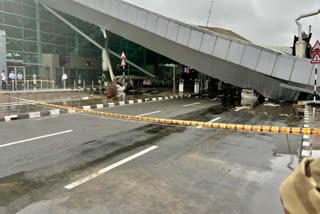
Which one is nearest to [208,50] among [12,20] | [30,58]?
[30,58]

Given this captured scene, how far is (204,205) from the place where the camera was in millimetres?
4270

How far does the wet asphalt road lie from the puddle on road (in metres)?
0.01

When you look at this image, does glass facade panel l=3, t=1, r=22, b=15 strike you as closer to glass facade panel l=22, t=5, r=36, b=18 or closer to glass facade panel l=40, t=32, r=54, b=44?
glass facade panel l=22, t=5, r=36, b=18

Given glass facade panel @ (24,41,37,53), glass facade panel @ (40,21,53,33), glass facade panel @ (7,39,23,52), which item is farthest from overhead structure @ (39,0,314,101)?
glass facade panel @ (40,21,53,33)

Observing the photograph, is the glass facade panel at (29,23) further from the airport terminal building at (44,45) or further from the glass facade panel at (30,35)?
the glass facade panel at (30,35)

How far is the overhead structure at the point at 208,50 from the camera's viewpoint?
17.9 metres

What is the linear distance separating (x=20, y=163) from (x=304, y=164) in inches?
241

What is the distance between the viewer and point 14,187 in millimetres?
4832

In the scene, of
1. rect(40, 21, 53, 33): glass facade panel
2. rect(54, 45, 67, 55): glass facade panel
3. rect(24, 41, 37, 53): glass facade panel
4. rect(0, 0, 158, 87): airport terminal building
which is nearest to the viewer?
rect(0, 0, 158, 87): airport terminal building

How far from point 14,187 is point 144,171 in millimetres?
2291

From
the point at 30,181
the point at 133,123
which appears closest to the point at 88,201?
the point at 30,181

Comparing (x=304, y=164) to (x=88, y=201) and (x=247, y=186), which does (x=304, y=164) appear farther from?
(x=247, y=186)

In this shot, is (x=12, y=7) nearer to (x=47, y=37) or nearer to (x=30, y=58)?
(x=47, y=37)

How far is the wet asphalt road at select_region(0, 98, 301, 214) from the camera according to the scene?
4281 millimetres
